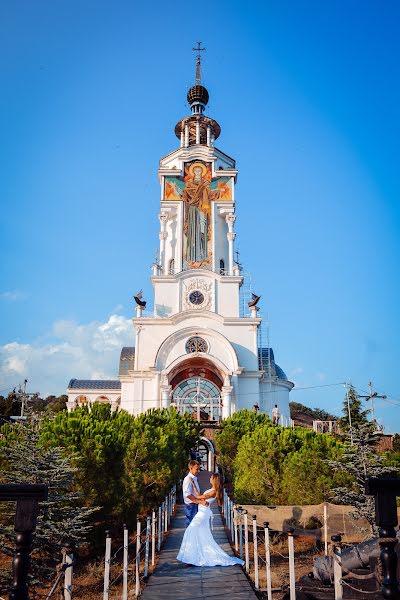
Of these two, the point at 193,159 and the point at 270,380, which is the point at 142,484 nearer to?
the point at 270,380

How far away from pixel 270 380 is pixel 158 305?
8.93m

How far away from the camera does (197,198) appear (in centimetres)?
3731

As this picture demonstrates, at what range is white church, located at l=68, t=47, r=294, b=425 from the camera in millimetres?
30547

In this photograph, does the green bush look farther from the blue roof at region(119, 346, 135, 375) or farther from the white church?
the blue roof at region(119, 346, 135, 375)

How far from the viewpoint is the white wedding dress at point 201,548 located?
8.34 m

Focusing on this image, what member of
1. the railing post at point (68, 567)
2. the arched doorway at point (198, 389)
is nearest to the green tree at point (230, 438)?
the arched doorway at point (198, 389)

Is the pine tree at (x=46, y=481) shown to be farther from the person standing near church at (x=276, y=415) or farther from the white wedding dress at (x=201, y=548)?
the person standing near church at (x=276, y=415)

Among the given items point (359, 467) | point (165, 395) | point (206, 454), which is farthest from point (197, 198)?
point (359, 467)

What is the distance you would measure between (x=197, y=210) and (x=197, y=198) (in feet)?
3.21

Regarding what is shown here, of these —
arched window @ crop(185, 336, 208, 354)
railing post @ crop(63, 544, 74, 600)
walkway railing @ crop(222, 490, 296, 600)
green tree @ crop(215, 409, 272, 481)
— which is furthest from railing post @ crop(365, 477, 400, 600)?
arched window @ crop(185, 336, 208, 354)

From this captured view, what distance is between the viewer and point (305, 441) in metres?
14.1

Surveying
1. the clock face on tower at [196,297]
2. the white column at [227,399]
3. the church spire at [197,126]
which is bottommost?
the white column at [227,399]

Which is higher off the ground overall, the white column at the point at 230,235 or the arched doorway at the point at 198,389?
the white column at the point at 230,235

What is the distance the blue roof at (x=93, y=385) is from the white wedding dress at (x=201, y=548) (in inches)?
1272
